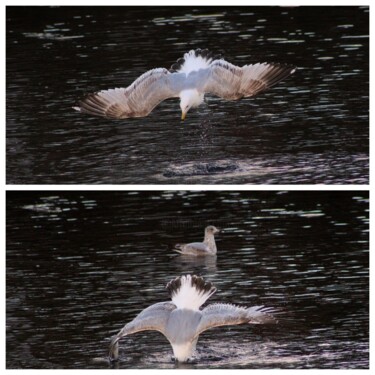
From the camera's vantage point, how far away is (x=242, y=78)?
6.65 meters

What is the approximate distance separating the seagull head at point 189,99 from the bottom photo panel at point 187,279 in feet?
1.56

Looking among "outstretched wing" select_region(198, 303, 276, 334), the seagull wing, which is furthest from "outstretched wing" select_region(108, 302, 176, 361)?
the seagull wing

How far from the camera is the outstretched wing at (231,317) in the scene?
6094mm

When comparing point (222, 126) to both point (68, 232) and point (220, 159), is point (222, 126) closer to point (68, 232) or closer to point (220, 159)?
point (220, 159)

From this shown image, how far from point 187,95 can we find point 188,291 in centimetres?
90

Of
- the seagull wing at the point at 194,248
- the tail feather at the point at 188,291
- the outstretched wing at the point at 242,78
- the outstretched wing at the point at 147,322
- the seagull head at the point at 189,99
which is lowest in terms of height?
the outstretched wing at the point at 147,322

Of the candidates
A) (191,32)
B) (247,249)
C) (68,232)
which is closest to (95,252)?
(68,232)

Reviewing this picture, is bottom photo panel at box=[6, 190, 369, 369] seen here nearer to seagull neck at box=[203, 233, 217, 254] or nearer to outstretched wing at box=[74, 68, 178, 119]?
seagull neck at box=[203, 233, 217, 254]

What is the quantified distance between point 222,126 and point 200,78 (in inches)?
12.4

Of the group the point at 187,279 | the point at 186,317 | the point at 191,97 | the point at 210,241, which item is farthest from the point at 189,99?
the point at 186,317

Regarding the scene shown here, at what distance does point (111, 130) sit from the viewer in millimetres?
6828

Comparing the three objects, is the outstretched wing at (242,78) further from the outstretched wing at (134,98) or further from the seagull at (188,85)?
the outstretched wing at (134,98)

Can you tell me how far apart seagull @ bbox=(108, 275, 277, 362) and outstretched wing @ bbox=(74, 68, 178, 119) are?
2.81ft

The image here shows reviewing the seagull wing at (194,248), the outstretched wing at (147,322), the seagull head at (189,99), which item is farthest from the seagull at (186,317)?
the seagull head at (189,99)
